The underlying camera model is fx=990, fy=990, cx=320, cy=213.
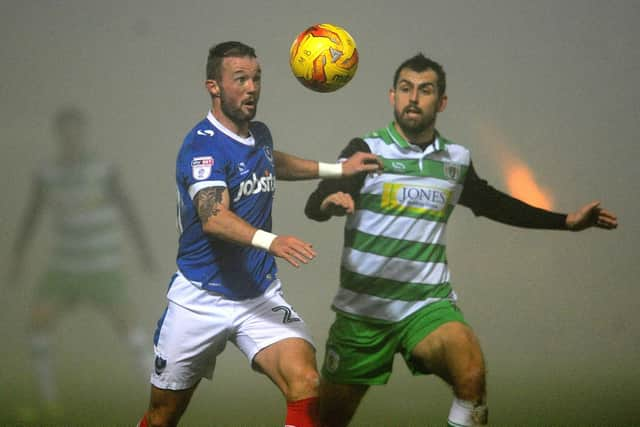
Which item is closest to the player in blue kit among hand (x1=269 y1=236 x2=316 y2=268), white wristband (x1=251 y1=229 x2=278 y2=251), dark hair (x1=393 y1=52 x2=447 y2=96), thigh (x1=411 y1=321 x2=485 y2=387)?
white wristband (x1=251 y1=229 x2=278 y2=251)

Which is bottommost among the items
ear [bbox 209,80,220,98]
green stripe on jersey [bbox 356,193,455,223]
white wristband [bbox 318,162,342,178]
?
green stripe on jersey [bbox 356,193,455,223]

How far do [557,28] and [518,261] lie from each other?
146 centimetres

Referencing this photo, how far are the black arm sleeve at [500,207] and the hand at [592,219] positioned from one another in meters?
0.05

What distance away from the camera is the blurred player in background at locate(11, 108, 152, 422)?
602cm

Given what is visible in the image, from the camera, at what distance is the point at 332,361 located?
4.76 meters

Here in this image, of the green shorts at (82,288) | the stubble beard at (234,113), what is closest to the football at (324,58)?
the stubble beard at (234,113)

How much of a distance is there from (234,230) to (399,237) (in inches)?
41.2

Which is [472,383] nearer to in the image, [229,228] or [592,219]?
[592,219]

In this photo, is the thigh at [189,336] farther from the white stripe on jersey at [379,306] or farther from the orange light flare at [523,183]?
the orange light flare at [523,183]

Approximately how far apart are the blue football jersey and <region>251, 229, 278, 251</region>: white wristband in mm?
324

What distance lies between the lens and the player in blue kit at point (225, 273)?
4.09 meters

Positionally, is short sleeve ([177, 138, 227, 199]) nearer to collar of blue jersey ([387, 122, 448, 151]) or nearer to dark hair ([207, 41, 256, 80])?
dark hair ([207, 41, 256, 80])

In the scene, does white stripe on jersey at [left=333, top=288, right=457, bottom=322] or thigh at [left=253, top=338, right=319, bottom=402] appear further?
white stripe on jersey at [left=333, top=288, right=457, bottom=322]

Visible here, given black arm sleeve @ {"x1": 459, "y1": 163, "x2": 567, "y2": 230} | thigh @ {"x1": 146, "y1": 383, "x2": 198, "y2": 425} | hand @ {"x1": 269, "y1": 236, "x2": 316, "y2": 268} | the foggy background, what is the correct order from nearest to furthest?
hand @ {"x1": 269, "y1": 236, "x2": 316, "y2": 268}
thigh @ {"x1": 146, "y1": 383, "x2": 198, "y2": 425}
black arm sleeve @ {"x1": 459, "y1": 163, "x2": 567, "y2": 230}
the foggy background
